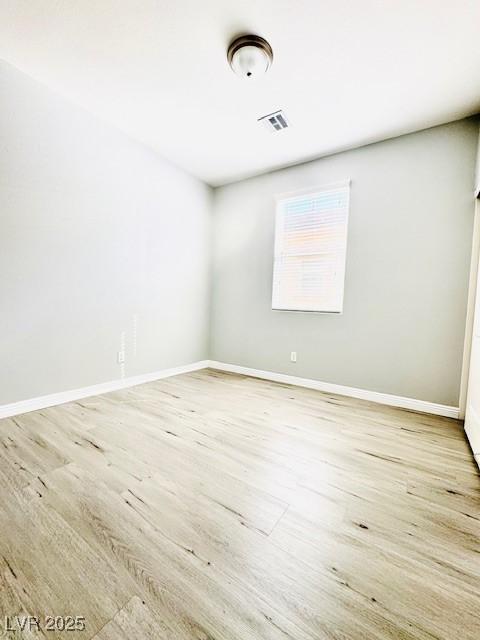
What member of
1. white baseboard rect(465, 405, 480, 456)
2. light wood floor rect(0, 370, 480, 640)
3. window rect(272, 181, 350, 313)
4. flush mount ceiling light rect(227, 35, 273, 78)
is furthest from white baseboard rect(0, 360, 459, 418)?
flush mount ceiling light rect(227, 35, 273, 78)

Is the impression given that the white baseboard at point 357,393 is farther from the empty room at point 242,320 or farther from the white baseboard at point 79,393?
the white baseboard at point 79,393

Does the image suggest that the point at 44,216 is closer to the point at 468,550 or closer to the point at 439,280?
the point at 468,550

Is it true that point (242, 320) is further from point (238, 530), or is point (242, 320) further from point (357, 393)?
point (238, 530)

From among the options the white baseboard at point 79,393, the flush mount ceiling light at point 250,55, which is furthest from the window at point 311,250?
the white baseboard at point 79,393

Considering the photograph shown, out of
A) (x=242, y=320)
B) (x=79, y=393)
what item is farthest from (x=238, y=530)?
(x=242, y=320)

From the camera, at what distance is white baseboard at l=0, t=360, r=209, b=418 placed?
7.03 ft

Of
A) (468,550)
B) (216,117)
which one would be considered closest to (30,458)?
(468,550)

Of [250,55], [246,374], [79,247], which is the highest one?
[250,55]

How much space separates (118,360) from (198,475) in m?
1.88

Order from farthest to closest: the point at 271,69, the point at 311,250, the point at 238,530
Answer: the point at 311,250
the point at 271,69
the point at 238,530

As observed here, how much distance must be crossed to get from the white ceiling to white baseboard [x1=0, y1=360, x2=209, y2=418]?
8.84 ft

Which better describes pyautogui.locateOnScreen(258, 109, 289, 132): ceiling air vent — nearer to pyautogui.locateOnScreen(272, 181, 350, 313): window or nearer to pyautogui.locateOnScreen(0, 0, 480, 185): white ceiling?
pyautogui.locateOnScreen(0, 0, 480, 185): white ceiling

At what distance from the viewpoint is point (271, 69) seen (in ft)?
6.32

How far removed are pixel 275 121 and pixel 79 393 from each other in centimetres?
327
